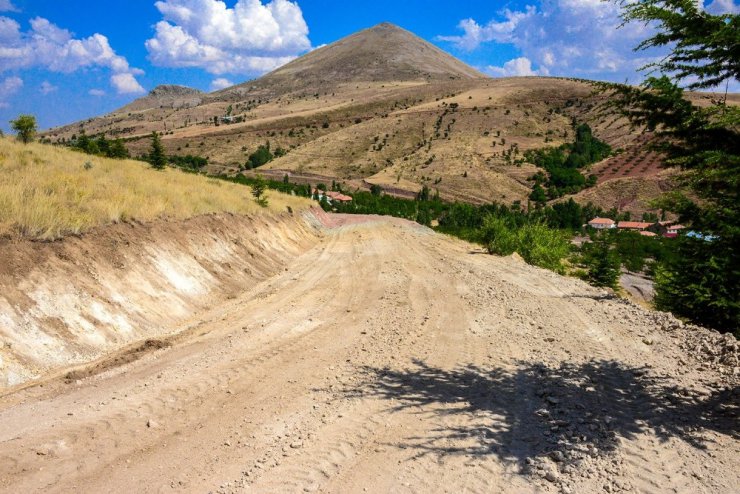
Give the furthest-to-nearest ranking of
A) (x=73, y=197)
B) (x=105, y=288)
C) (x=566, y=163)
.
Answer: (x=566, y=163) → (x=73, y=197) → (x=105, y=288)

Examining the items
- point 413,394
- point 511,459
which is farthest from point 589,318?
point 511,459

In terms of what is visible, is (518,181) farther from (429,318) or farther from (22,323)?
(22,323)

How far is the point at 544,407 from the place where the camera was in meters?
6.39

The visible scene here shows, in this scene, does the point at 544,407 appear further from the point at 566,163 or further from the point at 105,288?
the point at 566,163

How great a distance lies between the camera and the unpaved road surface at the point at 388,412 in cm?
482

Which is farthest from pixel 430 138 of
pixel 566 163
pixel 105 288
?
pixel 105 288

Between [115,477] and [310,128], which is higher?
[310,128]

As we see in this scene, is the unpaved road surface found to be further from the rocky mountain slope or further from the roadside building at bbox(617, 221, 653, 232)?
the rocky mountain slope

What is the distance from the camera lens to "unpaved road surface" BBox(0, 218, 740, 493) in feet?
15.8

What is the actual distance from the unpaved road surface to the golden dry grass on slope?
360 cm

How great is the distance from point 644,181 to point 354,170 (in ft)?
178

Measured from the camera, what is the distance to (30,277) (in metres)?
8.38

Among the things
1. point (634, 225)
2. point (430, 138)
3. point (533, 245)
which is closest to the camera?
point (533, 245)

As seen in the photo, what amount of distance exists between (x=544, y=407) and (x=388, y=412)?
2.17 m
